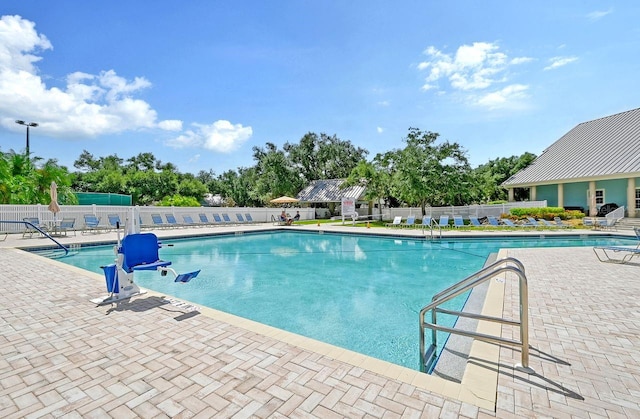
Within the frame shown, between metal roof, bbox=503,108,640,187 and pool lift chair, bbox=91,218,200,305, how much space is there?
2577 cm

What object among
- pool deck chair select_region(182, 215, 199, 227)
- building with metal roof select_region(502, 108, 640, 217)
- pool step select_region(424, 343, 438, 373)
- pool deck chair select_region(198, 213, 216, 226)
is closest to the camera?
pool step select_region(424, 343, 438, 373)

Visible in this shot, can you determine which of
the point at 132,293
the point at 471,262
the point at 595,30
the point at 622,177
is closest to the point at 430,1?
the point at 595,30

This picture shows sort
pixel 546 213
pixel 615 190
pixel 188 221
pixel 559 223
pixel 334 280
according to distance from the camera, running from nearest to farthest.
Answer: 1. pixel 334 280
2. pixel 559 223
3. pixel 546 213
4. pixel 615 190
5. pixel 188 221

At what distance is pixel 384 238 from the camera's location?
15.6 m

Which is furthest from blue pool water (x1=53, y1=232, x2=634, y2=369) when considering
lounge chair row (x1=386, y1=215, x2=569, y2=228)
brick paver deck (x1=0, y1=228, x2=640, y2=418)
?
lounge chair row (x1=386, y1=215, x2=569, y2=228)

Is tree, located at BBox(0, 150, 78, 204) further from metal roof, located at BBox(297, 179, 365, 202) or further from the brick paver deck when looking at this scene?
metal roof, located at BBox(297, 179, 365, 202)

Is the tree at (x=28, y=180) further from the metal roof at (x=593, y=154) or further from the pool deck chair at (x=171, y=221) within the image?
the metal roof at (x=593, y=154)

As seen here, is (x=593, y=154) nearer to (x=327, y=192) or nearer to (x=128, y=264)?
(x=327, y=192)

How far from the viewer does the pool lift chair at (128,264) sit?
4.68 m

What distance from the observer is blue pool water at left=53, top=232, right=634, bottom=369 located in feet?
16.6

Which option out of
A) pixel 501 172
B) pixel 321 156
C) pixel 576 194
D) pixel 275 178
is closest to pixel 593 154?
pixel 576 194

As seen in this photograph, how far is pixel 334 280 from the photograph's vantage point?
321 inches

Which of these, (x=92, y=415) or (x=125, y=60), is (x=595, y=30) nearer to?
(x=92, y=415)

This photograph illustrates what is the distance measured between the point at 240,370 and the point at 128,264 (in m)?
3.00
